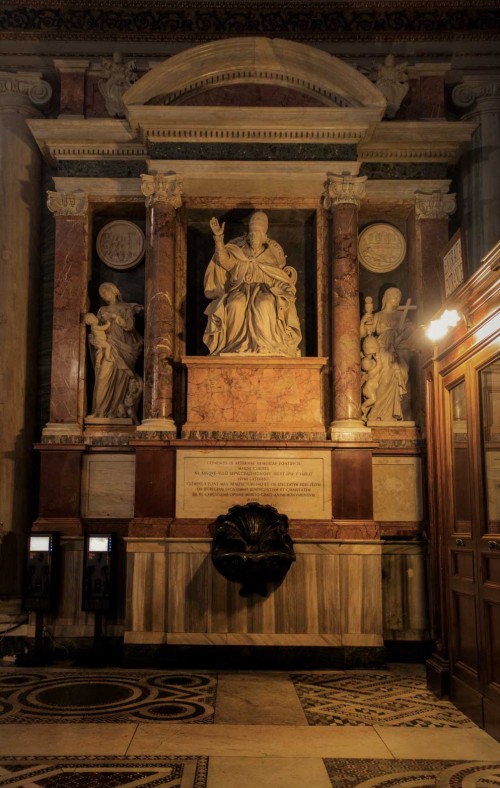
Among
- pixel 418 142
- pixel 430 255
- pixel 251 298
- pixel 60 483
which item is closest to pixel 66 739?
pixel 60 483

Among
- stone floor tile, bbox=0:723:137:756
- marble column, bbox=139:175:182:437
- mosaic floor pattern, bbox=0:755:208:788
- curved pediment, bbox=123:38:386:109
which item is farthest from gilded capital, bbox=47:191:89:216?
mosaic floor pattern, bbox=0:755:208:788

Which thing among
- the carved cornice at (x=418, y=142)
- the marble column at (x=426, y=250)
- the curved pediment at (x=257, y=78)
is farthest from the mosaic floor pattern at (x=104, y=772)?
the carved cornice at (x=418, y=142)

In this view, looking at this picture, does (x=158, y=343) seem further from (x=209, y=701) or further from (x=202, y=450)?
(x=209, y=701)

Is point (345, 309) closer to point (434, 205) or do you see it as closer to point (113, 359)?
point (434, 205)

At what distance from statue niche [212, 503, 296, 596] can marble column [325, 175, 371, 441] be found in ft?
3.97

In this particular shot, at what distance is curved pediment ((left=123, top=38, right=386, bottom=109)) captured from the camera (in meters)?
8.91

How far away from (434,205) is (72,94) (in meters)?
4.57

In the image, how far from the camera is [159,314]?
890 centimetres

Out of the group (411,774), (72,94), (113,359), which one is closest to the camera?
(411,774)

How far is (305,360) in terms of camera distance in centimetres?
881

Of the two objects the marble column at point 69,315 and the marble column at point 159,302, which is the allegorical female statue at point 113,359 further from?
the marble column at point 159,302

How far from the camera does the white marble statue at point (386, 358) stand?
941 cm

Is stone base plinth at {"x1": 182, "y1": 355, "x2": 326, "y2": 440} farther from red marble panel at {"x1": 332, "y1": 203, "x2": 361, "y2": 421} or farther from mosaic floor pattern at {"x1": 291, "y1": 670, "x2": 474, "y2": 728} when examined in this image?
mosaic floor pattern at {"x1": 291, "y1": 670, "x2": 474, "y2": 728}

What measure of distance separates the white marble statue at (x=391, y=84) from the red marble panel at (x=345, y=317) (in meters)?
1.52
